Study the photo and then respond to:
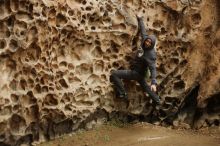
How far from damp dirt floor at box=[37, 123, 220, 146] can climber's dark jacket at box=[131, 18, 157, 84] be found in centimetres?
99

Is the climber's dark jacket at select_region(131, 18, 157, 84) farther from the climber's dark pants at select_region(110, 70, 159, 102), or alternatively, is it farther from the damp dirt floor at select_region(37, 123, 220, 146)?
the damp dirt floor at select_region(37, 123, 220, 146)

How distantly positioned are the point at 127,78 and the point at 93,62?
0.60 m

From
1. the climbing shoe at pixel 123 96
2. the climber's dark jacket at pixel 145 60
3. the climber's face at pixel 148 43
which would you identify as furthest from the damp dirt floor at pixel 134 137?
the climber's face at pixel 148 43

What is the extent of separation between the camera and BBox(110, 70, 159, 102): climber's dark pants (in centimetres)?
855

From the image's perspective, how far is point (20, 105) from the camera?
7.73 m

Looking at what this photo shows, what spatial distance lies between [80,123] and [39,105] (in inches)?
35.8

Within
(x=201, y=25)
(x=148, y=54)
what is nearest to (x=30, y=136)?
(x=148, y=54)

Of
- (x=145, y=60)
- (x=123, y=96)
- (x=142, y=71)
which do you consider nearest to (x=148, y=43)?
(x=145, y=60)

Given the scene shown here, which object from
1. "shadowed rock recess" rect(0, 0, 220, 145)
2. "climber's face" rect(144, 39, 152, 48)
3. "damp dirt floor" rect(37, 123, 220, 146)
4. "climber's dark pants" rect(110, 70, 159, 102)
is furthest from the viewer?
"climber's dark pants" rect(110, 70, 159, 102)

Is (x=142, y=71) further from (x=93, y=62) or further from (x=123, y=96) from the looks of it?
(x=93, y=62)

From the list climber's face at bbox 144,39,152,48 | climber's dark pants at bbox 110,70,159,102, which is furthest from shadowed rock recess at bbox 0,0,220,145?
climber's face at bbox 144,39,152,48

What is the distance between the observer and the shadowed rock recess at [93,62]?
7.68m

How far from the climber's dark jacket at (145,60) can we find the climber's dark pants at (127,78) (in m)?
0.09

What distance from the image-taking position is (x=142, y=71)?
8.51 metres
